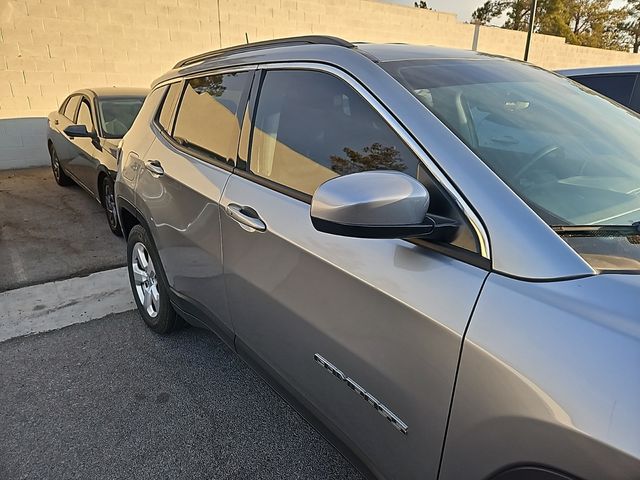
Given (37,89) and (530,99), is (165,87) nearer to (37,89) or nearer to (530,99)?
(530,99)

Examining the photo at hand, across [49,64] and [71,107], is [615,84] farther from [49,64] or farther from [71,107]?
[49,64]

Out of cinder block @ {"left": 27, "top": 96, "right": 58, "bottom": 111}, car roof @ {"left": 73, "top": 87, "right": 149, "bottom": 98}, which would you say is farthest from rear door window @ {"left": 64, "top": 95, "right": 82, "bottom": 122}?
cinder block @ {"left": 27, "top": 96, "right": 58, "bottom": 111}

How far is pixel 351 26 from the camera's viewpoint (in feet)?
40.9

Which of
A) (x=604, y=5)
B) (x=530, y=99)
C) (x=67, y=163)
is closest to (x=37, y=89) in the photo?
(x=67, y=163)

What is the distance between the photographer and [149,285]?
3.18 m

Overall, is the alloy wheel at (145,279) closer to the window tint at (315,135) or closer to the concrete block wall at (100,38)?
the window tint at (315,135)

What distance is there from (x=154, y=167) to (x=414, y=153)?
188cm

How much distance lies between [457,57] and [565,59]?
22666mm

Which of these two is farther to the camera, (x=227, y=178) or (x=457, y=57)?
(x=227, y=178)

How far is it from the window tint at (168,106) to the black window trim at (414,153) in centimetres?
98

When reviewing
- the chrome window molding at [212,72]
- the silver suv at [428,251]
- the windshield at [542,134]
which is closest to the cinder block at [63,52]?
the chrome window molding at [212,72]

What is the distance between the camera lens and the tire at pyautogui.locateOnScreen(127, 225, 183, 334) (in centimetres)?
291

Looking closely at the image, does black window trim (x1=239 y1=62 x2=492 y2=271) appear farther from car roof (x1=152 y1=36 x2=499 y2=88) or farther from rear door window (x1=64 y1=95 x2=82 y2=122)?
rear door window (x1=64 y1=95 x2=82 y2=122)

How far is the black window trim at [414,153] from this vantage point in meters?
1.16
